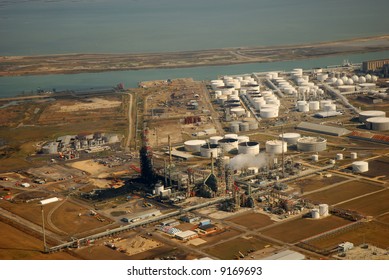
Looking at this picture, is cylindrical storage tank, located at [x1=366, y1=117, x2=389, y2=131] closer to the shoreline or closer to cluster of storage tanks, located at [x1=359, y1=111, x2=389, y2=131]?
cluster of storage tanks, located at [x1=359, y1=111, x2=389, y2=131]

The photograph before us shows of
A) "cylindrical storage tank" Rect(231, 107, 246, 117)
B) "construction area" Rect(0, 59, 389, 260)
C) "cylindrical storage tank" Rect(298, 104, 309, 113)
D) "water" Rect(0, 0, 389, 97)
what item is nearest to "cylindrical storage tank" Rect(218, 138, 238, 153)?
"construction area" Rect(0, 59, 389, 260)

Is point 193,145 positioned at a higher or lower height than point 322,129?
lower

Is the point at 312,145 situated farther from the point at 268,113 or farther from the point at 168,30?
the point at 168,30

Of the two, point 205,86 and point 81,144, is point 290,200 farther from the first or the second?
point 205,86

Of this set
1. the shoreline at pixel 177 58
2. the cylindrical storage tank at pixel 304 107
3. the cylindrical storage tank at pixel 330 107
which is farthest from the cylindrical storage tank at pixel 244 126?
the shoreline at pixel 177 58

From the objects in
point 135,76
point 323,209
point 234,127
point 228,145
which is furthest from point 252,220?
point 135,76

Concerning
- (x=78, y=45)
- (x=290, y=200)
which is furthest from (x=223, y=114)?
(x=78, y=45)
